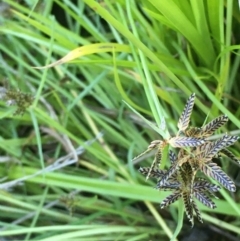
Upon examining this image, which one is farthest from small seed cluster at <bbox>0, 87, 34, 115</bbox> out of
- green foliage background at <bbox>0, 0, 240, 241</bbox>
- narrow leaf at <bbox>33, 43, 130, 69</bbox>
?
narrow leaf at <bbox>33, 43, 130, 69</bbox>

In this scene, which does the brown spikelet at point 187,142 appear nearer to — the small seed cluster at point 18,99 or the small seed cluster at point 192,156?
the small seed cluster at point 192,156

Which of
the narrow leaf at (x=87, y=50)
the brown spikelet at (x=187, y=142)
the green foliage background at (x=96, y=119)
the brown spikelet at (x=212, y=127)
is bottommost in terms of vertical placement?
the green foliage background at (x=96, y=119)

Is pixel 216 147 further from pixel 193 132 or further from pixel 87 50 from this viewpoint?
pixel 87 50

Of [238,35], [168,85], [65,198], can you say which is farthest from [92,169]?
[238,35]

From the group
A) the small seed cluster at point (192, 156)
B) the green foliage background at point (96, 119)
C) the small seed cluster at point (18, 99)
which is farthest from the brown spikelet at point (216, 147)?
the small seed cluster at point (18, 99)

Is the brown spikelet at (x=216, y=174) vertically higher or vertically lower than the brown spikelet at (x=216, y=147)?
lower

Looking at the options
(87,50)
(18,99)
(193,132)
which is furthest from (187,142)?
(18,99)
